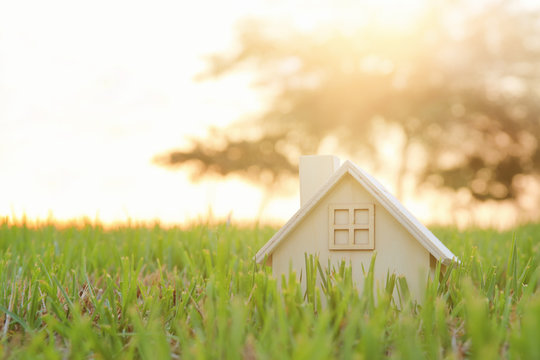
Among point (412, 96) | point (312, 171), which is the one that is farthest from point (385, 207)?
point (412, 96)

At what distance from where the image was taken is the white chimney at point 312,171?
2.74 m

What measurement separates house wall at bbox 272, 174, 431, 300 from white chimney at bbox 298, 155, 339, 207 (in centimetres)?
27

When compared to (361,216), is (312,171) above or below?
above

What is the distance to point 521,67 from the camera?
2055 cm

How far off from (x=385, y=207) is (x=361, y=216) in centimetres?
15

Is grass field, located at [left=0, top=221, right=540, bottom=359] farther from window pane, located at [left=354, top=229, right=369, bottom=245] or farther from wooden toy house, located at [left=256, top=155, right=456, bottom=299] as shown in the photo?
window pane, located at [left=354, top=229, right=369, bottom=245]

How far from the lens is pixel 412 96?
68.5ft

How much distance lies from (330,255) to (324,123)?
19836mm

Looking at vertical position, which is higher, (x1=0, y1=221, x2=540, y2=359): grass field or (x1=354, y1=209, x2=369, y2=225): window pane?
(x1=354, y1=209, x2=369, y2=225): window pane

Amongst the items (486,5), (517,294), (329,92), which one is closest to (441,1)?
(486,5)

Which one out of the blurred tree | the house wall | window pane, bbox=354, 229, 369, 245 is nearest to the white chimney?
the house wall

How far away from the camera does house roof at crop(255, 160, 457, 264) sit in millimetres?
2293

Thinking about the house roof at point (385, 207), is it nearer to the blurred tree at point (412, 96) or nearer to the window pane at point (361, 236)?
the window pane at point (361, 236)

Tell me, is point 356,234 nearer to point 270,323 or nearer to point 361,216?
point 361,216
